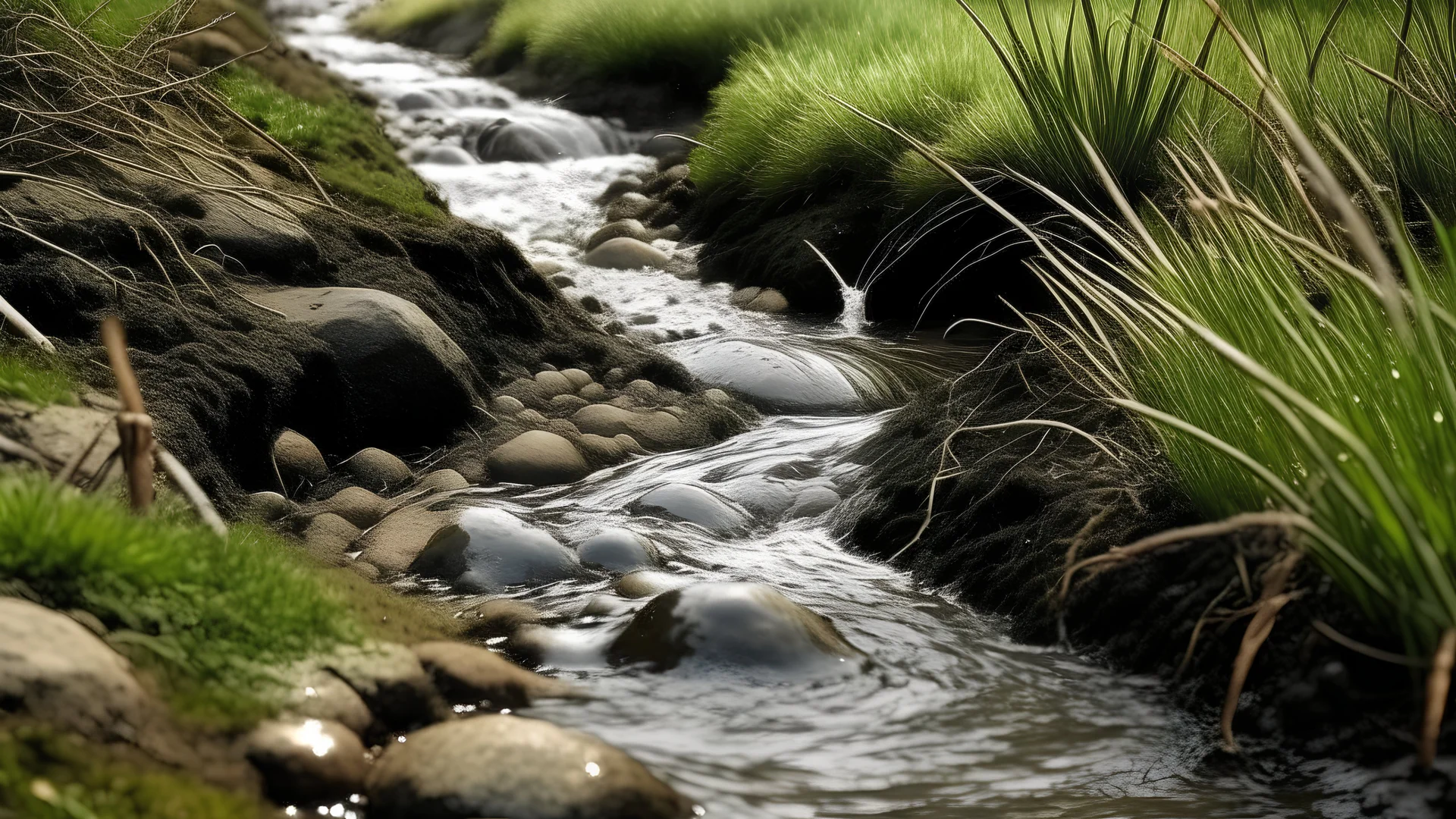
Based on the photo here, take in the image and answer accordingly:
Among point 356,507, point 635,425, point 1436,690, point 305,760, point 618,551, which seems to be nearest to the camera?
point 1436,690

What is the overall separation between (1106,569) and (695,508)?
164cm

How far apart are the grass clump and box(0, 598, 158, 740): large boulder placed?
0.09 metres

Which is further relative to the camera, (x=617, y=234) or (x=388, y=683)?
(x=617, y=234)

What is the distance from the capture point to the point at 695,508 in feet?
12.1

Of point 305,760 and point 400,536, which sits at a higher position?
point 305,760

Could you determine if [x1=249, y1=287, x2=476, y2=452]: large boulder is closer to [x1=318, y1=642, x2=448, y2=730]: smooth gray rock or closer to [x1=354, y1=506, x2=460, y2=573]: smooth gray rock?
[x1=354, y1=506, x2=460, y2=573]: smooth gray rock

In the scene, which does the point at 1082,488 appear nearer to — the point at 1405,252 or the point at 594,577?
the point at 594,577

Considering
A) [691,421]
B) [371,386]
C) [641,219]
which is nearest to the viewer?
[371,386]

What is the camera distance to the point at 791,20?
1016cm

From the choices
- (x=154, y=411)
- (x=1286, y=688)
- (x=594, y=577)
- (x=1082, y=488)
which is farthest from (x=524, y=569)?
(x=1286, y=688)

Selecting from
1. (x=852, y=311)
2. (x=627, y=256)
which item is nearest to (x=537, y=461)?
(x=852, y=311)

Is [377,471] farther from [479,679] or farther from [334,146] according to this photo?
[334,146]

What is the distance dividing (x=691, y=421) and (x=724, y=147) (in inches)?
150

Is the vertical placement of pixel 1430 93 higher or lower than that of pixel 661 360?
higher
